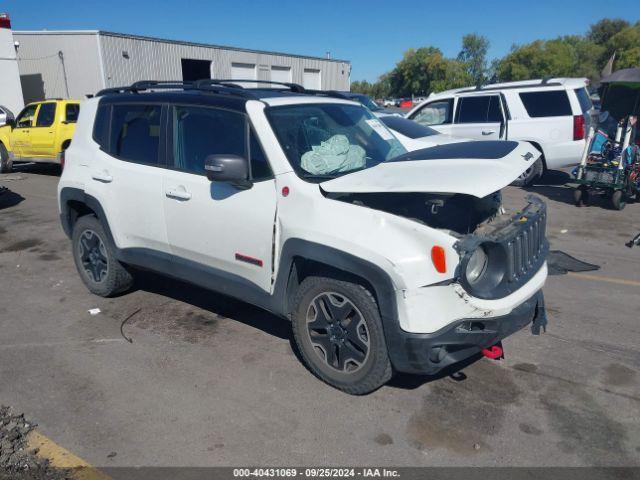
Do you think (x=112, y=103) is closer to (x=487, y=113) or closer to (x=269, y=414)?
(x=269, y=414)

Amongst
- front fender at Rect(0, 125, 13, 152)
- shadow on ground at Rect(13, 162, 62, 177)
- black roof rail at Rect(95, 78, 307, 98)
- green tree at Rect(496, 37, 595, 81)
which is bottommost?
shadow on ground at Rect(13, 162, 62, 177)

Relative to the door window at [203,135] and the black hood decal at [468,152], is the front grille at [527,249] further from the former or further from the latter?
the door window at [203,135]

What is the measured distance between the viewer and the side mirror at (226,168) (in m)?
3.49

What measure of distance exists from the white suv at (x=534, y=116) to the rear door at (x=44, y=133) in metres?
9.94

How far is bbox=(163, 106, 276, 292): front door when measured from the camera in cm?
364

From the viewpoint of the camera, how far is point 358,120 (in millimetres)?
4508

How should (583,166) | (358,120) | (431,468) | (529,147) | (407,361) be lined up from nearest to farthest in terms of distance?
(431,468) → (407,361) → (529,147) → (358,120) → (583,166)

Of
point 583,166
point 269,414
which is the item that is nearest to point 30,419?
point 269,414

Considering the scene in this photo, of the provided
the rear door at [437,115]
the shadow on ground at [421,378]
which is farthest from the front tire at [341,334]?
the rear door at [437,115]

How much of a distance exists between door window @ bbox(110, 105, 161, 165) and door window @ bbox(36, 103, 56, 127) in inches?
410

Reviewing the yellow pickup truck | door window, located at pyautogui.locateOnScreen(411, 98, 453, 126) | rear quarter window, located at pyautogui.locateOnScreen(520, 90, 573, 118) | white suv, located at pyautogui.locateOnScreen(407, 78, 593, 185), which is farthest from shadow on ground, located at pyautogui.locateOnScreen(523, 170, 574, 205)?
the yellow pickup truck

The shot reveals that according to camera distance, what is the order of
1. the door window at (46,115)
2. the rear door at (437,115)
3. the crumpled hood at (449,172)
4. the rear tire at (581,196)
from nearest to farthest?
the crumpled hood at (449,172)
the rear tire at (581,196)
the rear door at (437,115)
the door window at (46,115)

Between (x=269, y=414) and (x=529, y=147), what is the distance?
101 inches

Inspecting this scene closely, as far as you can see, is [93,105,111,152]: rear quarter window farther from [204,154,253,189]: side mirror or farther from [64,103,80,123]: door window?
[64,103,80,123]: door window
